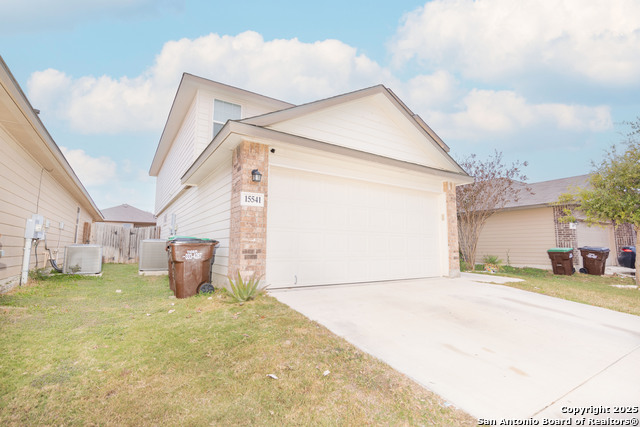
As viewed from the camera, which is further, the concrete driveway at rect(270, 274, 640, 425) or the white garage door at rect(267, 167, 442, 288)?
the white garage door at rect(267, 167, 442, 288)

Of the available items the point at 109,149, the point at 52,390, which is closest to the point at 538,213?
the point at 52,390

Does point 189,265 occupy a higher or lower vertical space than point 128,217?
lower

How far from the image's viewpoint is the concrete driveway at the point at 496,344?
6.77 ft

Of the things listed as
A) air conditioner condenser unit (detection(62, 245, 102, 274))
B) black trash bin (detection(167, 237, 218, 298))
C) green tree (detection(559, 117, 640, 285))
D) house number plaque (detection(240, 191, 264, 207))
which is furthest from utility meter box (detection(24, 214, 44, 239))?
green tree (detection(559, 117, 640, 285))

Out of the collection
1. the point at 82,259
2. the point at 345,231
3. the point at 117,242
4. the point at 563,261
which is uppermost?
Answer: the point at 345,231

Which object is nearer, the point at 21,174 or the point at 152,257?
the point at 21,174

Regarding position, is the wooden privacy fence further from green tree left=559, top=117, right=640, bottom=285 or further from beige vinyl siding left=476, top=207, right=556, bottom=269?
green tree left=559, top=117, right=640, bottom=285

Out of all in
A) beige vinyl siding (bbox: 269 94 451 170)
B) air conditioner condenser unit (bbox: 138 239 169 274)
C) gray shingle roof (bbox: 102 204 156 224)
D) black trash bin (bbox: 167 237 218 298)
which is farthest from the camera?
gray shingle roof (bbox: 102 204 156 224)

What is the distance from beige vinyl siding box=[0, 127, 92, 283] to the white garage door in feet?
16.2

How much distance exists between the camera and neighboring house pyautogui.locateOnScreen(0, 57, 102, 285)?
4367mm

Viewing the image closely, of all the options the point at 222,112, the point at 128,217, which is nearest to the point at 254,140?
the point at 222,112

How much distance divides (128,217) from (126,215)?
0.60 m

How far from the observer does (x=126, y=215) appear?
89.5 ft

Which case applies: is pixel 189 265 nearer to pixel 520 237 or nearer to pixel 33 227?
pixel 33 227
